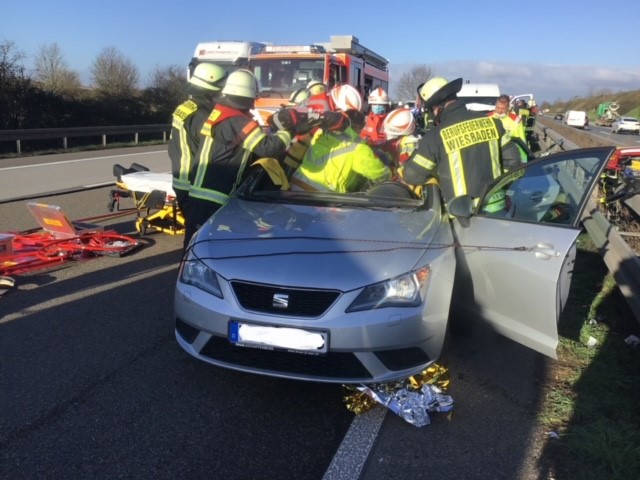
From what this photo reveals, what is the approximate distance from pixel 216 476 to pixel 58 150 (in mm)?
18639

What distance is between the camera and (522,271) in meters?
3.56

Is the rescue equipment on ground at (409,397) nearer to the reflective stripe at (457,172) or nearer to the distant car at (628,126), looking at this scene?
the reflective stripe at (457,172)

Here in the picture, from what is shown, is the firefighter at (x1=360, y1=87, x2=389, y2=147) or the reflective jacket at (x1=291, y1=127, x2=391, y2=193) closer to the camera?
the reflective jacket at (x1=291, y1=127, x2=391, y2=193)

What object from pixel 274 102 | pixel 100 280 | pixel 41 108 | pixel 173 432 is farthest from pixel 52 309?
pixel 41 108

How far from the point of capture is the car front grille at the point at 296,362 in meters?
3.24

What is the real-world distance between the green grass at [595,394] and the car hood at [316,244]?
1192 mm

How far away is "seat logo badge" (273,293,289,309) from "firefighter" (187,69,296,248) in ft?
6.62

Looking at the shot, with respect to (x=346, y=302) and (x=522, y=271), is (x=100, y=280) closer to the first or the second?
(x=346, y=302)

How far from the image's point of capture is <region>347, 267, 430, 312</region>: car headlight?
323 cm

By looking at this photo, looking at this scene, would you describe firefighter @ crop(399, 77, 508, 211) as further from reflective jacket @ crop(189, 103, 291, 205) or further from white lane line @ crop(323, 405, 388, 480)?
white lane line @ crop(323, 405, 388, 480)

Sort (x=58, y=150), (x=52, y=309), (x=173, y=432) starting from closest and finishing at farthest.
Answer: (x=173, y=432) → (x=52, y=309) → (x=58, y=150)

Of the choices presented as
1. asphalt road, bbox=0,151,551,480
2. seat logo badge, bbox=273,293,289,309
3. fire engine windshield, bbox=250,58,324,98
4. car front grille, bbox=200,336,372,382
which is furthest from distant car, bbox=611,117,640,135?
seat logo badge, bbox=273,293,289,309

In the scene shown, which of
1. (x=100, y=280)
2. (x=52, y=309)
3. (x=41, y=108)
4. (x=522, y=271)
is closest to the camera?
(x=522, y=271)

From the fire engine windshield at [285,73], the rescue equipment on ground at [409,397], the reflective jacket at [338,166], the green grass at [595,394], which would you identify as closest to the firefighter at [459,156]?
the reflective jacket at [338,166]
